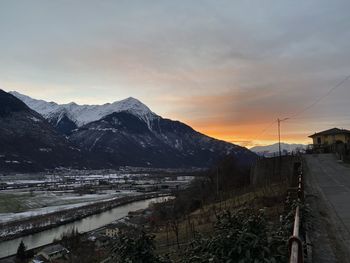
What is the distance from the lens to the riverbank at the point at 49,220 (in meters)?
93.0

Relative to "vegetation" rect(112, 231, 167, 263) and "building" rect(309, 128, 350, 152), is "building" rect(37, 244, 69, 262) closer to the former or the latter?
"building" rect(309, 128, 350, 152)

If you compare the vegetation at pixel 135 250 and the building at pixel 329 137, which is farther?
the building at pixel 329 137

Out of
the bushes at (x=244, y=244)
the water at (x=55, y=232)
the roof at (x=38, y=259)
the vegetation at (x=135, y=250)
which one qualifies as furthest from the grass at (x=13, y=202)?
the bushes at (x=244, y=244)

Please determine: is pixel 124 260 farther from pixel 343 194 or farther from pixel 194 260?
pixel 343 194

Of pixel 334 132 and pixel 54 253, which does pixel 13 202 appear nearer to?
pixel 54 253

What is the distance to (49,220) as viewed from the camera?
109m

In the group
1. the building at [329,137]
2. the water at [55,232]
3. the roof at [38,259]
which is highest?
the building at [329,137]

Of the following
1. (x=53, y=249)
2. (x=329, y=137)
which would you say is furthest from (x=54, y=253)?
(x=329, y=137)

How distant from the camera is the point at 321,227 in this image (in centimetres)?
1273

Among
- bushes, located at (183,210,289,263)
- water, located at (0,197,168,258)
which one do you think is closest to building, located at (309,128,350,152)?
water, located at (0,197,168,258)

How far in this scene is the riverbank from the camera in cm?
9297

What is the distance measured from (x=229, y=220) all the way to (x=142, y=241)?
316 centimetres

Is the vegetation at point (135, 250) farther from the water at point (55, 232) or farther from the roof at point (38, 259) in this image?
the water at point (55, 232)

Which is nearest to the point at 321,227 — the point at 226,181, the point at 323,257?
the point at 323,257
